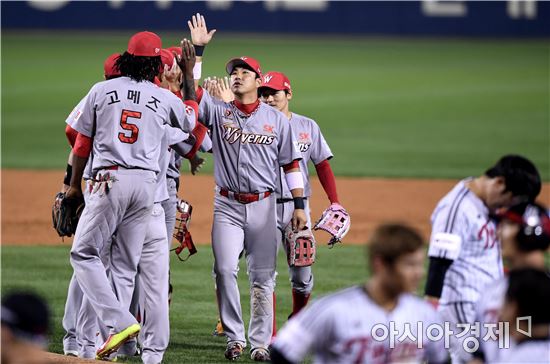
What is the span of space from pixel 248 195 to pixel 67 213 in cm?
123

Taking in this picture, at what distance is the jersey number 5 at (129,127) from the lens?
649 centimetres

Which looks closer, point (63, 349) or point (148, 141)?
point (148, 141)

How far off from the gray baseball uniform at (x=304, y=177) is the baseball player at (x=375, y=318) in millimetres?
3502

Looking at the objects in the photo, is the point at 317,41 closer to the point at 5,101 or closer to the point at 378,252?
the point at 5,101

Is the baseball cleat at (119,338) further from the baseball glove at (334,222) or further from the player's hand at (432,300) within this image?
the player's hand at (432,300)

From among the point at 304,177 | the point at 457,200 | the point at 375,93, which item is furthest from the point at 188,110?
the point at 375,93

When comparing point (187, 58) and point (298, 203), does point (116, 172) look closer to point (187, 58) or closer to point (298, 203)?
point (187, 58)

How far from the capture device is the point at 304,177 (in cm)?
805

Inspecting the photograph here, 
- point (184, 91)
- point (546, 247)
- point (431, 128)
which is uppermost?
point (184, 91)

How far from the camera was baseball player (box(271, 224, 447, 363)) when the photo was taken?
3.99 metres

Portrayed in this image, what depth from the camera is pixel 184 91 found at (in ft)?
23.3

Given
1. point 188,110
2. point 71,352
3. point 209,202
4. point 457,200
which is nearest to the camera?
point 457,200

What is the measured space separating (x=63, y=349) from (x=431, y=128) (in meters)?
16.1

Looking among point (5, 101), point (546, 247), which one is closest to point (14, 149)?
point (5, 101)
